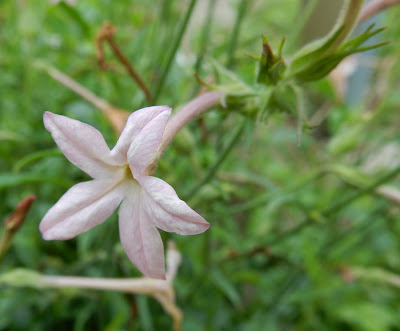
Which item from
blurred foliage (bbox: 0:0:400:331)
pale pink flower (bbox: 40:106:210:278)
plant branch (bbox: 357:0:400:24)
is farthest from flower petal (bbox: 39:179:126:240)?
plant branch (bbox: 357:0:400:24)

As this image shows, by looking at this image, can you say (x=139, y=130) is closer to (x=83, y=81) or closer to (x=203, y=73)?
(x=203, y=73)

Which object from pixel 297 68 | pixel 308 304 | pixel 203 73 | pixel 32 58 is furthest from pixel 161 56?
pixel 308 304

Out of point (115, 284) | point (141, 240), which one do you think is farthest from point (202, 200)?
point (141, 240)

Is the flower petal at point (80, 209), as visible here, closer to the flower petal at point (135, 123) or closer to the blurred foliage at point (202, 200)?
the flower petal at point (135, 123)

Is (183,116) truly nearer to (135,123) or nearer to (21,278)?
(135,123)

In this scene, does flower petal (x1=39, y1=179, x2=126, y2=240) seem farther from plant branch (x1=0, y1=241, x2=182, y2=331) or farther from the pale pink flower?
plant branch (x1=0, y1=241, x2=182, y2=331)

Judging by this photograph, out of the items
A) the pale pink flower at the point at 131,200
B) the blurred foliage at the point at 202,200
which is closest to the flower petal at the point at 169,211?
the pale pink flower at the point at 131,200
